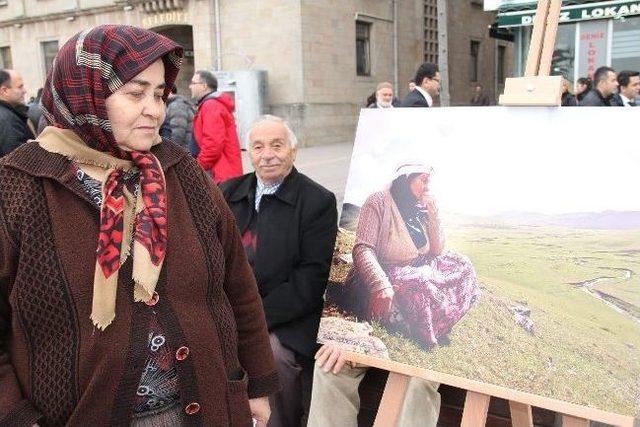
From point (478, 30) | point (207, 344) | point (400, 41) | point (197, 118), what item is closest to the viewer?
point (207, 344)

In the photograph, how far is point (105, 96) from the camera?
123cm

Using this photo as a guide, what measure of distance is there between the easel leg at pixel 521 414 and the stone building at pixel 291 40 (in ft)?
42.6

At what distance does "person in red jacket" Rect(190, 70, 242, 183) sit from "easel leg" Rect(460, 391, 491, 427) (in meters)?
3.25

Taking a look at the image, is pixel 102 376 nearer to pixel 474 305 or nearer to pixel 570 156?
pixel 474 305

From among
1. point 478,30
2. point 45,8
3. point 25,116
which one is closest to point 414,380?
point 25,116

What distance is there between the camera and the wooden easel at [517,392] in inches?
67.4

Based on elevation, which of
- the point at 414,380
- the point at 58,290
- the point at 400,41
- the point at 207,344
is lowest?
the point at 414,380

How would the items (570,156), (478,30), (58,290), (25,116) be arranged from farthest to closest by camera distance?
1. (478,30)
2. (25,116)
3. (570,156)
4. (58,290)

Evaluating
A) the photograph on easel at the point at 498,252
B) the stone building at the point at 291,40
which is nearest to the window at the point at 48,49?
the stone building at the point at 291,40

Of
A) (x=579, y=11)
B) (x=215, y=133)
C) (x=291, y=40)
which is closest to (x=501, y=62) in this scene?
(x=291, y=40)

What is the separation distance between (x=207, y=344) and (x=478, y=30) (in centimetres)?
2179

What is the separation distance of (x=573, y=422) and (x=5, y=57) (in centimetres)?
2192

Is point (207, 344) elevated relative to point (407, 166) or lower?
lower

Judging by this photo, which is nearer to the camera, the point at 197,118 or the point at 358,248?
the point at 358,248
